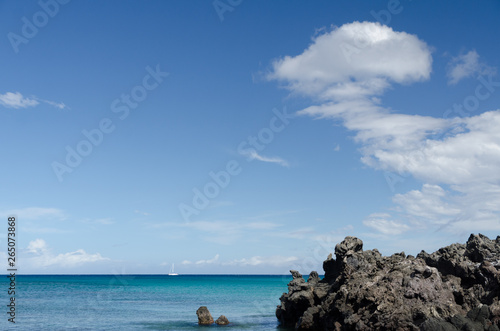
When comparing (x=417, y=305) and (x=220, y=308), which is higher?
(x=417, y=305)

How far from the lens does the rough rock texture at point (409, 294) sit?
3000cm

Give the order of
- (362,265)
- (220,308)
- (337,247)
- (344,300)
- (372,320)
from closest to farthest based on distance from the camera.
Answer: (372,320) < (344,300) < (362,265) < (337,247) < (220,308)

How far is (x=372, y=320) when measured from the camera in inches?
1241

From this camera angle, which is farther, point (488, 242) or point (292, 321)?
point (292, 321)

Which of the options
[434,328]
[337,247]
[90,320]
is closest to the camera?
[434,328]

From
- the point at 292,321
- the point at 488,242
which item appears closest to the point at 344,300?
the point at 292,321

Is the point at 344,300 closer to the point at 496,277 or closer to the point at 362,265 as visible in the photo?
the point at 362,265

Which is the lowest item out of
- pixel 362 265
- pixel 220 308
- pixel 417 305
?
pixel 220 308

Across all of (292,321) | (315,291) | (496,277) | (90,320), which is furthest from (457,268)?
(90,320)

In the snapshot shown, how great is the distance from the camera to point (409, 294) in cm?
3278

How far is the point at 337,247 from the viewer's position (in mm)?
44812

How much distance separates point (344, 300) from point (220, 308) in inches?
1513

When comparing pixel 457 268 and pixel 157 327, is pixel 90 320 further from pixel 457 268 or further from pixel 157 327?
pixel 457 268

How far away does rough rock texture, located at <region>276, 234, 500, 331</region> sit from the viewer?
30.0 meters
